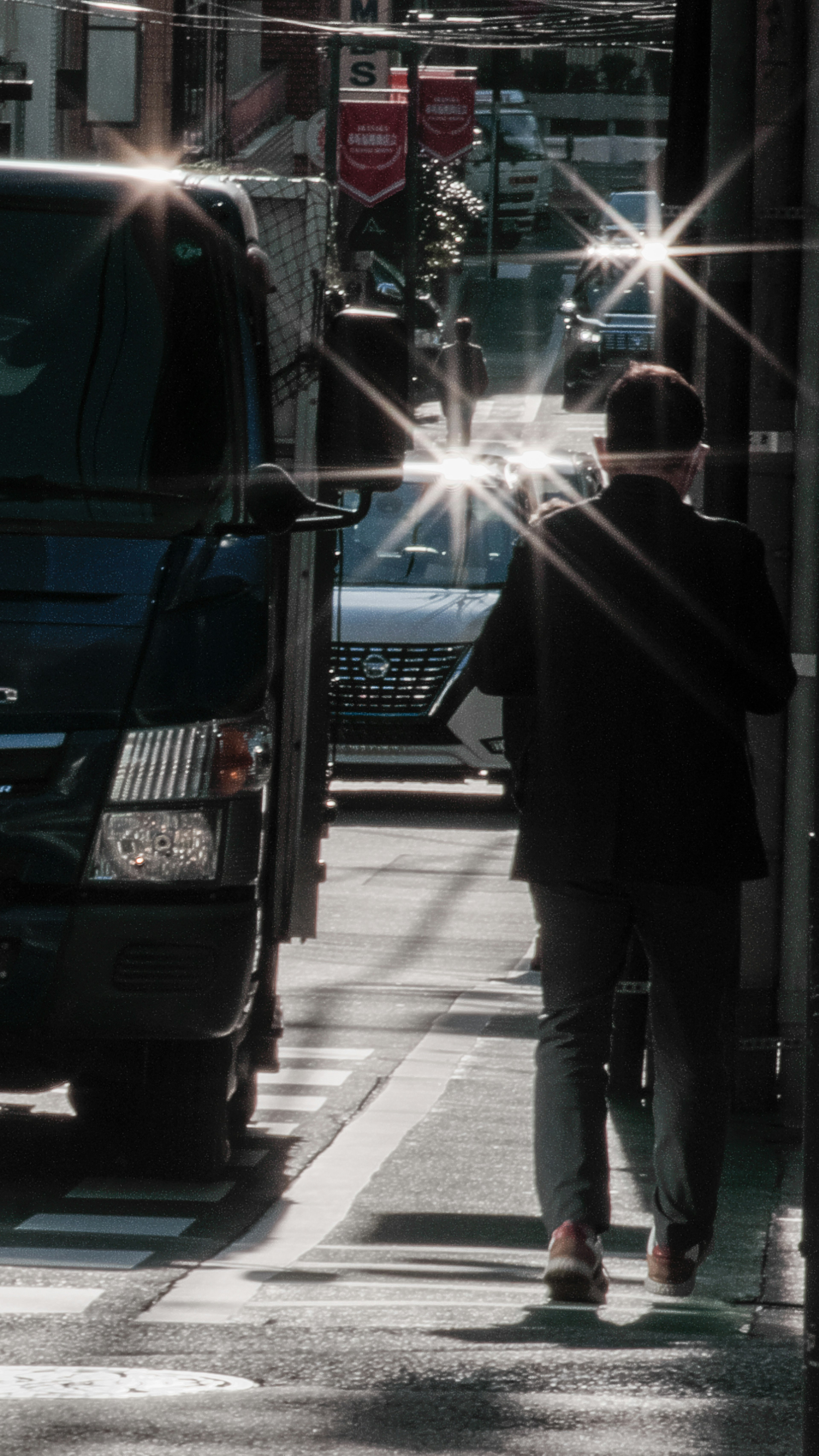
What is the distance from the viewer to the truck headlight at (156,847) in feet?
Answer: 21.6

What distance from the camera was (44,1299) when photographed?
5633mm

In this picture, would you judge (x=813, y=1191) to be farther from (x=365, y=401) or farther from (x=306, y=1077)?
(x=306, y=1077)

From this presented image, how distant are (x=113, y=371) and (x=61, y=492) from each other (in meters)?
0.40

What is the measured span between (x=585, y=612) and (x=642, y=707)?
230 mm

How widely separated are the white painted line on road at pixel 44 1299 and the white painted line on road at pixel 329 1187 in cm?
14

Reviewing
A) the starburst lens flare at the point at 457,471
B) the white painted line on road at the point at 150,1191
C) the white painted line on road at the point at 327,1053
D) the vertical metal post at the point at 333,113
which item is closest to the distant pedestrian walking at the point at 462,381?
the vertical metal post at the point at 333,113

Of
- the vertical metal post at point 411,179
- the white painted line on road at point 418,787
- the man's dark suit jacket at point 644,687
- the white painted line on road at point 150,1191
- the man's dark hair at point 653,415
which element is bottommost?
the white painted line on road at point 418,787

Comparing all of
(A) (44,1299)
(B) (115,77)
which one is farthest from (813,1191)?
(B) (115,77)

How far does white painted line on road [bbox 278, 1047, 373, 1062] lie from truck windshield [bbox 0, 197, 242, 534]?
8.65 feet

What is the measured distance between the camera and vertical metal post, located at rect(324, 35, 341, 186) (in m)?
36.0

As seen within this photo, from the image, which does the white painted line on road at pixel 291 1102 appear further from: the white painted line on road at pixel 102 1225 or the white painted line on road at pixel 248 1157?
the white painted line on road at pixel 102 1225

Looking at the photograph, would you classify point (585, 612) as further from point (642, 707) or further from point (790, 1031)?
point (790, 1031)

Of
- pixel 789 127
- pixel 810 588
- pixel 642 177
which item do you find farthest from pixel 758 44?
pixel 642 177

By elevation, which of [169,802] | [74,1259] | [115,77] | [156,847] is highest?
[115,77]
